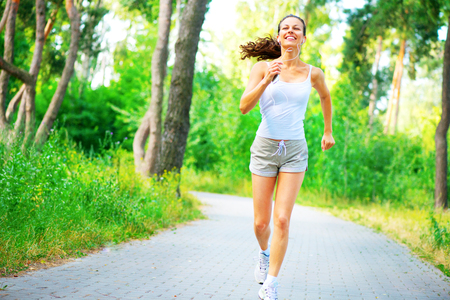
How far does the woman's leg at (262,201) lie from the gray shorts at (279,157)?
65 mm

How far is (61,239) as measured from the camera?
19.0 feet

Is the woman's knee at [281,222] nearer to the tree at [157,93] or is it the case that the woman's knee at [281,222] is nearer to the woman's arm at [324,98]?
the woman's arm at [324,98]

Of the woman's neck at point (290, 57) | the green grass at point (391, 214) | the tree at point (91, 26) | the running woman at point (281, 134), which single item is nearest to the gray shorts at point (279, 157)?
the running woman at point (281, 134)

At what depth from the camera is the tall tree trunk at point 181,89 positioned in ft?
37.4

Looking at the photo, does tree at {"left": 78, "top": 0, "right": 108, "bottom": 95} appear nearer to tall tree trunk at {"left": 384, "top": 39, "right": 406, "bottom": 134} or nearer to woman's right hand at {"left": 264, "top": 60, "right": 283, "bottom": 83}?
tall tree trunk at {"left": 384, "top": 39, "right": 406, "bottom": 134}

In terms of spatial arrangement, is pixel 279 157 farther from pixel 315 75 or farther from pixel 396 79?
pixel 396 79

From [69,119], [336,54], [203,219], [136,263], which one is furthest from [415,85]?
[136,263]

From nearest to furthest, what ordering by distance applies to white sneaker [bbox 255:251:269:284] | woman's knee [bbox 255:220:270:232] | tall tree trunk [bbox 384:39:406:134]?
woman's knee [bbox 255:220:270:232] → white sneaker [bbox 255:251:269:284] → tall tree trunk [bbox 384:39:406:134]

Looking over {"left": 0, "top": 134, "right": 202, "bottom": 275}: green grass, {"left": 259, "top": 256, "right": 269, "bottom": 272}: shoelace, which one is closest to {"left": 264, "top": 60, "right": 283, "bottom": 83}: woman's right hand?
{"left": 259, "top": 256, "right": 269, "bottom": 272}: shoelace

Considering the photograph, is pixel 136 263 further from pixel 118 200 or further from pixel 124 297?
pixel 118 200

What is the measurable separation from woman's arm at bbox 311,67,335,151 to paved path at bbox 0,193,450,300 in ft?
4.97

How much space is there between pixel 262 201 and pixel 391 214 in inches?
383

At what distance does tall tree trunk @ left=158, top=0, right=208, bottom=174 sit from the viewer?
11.4 m

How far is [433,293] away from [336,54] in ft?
130
